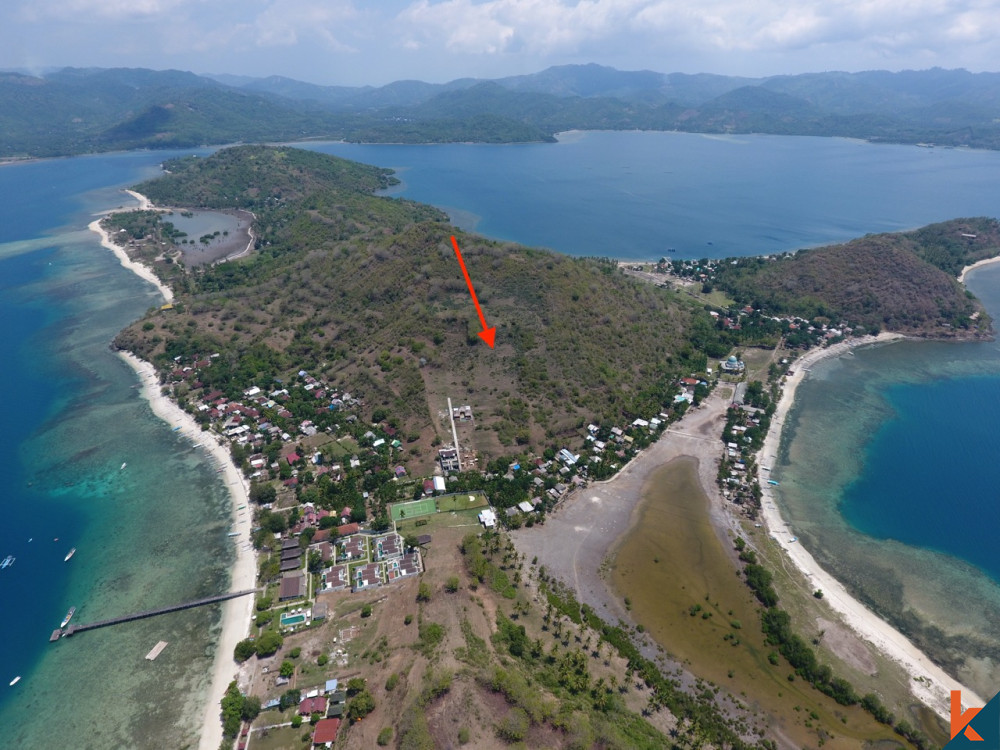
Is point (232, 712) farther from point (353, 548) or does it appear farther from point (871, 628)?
point (871, 628)

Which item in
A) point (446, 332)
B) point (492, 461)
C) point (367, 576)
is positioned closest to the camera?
point (367, 576)

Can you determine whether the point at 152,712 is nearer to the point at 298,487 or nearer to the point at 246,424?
the point at 298,487

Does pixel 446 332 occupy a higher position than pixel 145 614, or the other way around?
pixel 446 332

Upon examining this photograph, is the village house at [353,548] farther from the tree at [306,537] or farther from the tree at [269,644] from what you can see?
the tree at [269,644]

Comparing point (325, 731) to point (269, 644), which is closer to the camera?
point (325, 731)

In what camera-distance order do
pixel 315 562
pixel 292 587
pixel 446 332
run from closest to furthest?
pixel 292 587
pixel 315 562
pixel 446 332

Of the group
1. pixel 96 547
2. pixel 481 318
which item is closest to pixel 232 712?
pixel 96 547

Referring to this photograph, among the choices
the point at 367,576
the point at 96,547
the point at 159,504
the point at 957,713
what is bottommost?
the point at 96,547

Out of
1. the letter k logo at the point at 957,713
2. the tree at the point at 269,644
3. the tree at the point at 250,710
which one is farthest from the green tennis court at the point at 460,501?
the letter k logo at the point at 957,713
